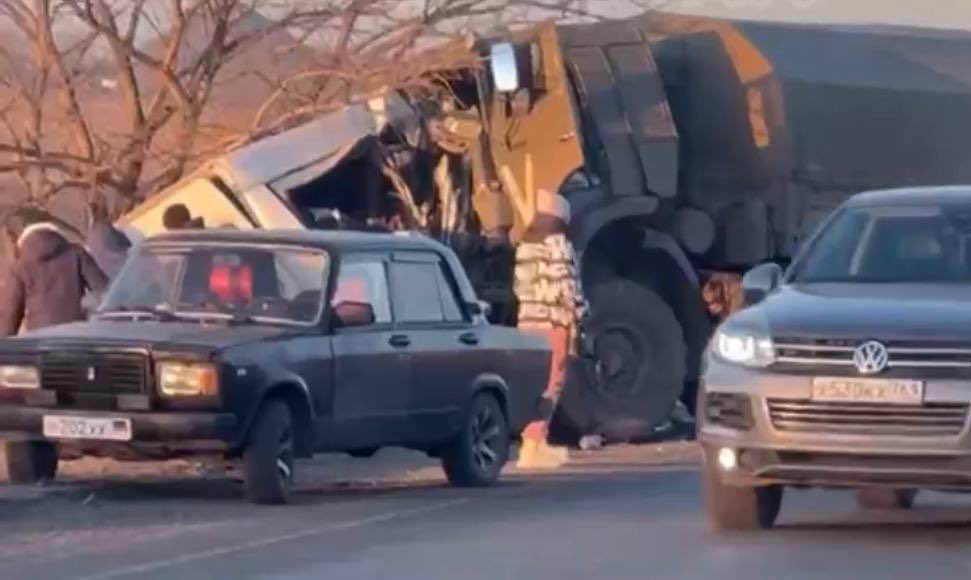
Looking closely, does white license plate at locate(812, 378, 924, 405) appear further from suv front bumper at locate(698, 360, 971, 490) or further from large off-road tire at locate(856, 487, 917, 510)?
large off-road tire at locate(856, 487, 917, 510)

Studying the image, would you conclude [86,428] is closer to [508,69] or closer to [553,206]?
[553,206]

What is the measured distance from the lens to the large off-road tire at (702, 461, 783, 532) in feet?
44.0

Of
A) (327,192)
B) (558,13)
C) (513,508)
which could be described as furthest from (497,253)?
(513,508)

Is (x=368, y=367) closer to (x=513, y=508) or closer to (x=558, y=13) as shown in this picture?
(x=513, y=508)

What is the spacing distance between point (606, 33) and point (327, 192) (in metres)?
2.87

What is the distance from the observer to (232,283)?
16.1 m

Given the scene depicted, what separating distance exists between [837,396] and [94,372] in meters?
4.43

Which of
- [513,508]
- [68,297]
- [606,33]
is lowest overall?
[513,508]

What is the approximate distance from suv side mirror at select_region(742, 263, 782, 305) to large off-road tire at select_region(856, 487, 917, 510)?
1930 millimetres

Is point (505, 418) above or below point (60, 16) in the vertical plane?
below

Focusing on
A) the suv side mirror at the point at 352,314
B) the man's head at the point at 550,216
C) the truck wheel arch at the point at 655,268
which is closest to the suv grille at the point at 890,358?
the suv side mirror at the point at 352,314

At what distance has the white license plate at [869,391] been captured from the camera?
41.3 feet

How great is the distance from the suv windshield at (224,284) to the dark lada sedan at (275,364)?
12 millimetres

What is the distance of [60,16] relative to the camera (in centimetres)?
2347
